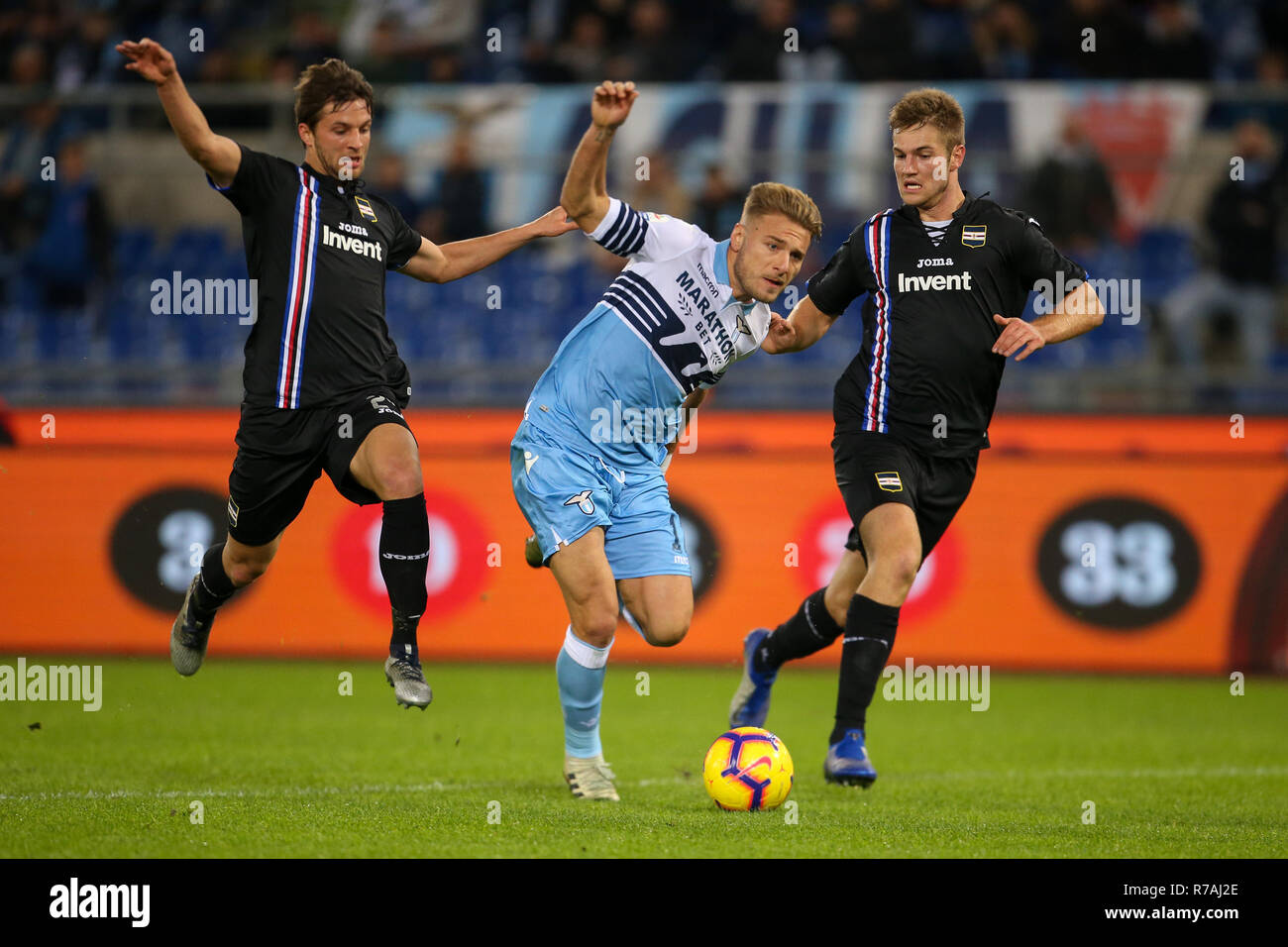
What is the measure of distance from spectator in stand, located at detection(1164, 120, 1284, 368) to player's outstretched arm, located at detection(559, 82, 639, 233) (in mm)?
7958

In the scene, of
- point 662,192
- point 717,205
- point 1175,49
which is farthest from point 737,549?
point 1175,49

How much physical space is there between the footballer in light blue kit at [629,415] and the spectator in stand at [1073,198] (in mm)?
7231

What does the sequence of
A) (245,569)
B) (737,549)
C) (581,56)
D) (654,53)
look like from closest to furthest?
(245,569), (737,549), (654,53), (581,56)

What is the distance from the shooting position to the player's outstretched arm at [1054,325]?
19.4ft

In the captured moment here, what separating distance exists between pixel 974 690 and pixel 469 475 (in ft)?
12.6

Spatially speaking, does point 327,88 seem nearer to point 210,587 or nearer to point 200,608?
point 210,587

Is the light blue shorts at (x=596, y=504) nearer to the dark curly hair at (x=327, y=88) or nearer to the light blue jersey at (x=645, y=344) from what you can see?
the light blue jersey at (x=645, y=344)

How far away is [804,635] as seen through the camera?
6.94 metres

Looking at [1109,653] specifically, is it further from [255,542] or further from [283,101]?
[283,101]

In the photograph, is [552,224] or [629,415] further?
[552,224]

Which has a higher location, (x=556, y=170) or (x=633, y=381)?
(x=556, y=170)

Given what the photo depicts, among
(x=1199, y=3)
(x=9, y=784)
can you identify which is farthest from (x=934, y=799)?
(x=1199, y=3)

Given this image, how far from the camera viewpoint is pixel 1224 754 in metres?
7.60

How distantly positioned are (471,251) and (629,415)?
45.0 inches
